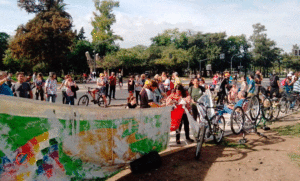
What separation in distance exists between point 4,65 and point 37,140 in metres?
59.2

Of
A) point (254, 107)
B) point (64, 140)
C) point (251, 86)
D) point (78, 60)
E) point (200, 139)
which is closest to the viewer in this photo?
point (64, 140)

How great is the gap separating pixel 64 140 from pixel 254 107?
5.96m

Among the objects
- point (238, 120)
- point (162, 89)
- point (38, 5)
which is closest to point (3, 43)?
point (38, 5)

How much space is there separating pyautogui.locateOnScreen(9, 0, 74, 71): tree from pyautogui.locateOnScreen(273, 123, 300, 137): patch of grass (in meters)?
35.2

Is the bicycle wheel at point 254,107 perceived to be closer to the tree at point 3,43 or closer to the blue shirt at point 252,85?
the blue shirt at point 252,85

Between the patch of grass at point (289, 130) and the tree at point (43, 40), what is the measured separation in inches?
1386

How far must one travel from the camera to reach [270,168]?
4.99 metres

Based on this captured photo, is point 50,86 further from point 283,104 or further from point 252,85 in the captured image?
point 283,104

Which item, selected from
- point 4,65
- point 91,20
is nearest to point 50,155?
point 4,65

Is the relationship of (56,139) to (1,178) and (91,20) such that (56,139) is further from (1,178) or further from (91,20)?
(91,20)

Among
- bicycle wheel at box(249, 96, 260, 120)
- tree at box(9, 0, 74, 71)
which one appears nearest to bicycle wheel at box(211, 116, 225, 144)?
bicycle wheel at box(249, 96, 260, 120)

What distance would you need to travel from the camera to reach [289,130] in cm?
802

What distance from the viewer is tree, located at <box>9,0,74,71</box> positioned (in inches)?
1447

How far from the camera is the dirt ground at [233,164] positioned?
462 centimetres
